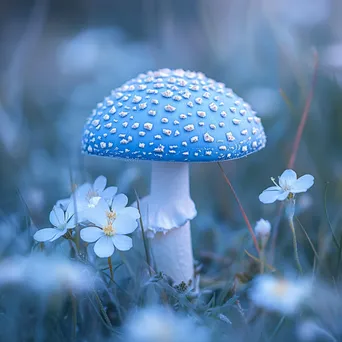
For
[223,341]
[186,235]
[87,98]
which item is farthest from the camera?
[87,98]

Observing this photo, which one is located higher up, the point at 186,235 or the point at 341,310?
the point at 341,310

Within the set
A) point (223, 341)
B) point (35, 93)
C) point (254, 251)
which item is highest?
point (223, 341)

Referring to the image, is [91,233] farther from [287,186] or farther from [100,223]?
[287,186]

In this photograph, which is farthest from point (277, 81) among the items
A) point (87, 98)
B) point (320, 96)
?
point (87, 98)

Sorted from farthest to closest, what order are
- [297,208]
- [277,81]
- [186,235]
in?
[277,81], [297,208], [186,235]

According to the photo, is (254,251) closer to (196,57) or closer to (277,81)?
(277,81)

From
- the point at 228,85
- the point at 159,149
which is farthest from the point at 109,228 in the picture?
the point at 228,85

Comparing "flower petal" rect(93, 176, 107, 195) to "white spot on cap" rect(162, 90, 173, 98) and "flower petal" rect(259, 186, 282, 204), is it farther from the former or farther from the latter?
"flower petal" rect(259, 186, 282, 204)
